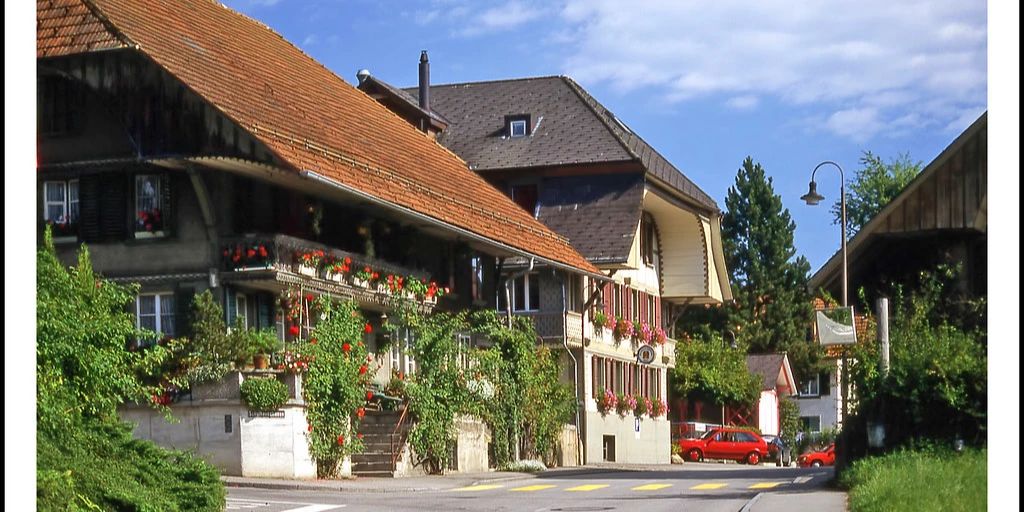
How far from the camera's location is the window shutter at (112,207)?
102 ft

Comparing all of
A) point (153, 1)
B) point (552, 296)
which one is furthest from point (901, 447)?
point (552, 296)

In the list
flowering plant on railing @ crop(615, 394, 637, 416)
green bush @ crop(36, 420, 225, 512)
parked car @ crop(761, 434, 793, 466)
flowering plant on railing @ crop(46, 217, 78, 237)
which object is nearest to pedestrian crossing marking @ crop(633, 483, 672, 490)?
green bush @ crop(36, 420, 225, 512)

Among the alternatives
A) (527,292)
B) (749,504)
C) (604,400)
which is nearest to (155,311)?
(749,504)

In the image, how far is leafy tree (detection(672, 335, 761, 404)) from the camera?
69.0 m

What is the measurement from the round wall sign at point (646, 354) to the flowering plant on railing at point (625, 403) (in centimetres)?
130

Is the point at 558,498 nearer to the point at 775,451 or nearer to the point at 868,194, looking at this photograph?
the point at 868,194

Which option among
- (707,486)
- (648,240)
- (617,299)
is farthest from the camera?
(648,240)

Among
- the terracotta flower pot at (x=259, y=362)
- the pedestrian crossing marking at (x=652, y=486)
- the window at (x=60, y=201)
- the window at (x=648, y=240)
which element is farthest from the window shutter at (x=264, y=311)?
the window at (x=648, y=240)

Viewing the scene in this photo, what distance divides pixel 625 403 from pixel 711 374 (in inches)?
693

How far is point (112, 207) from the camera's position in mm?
31125

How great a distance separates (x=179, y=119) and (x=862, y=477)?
14.9 m

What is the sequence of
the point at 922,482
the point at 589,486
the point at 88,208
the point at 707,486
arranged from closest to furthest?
the point at 922,482 < the point at 707,486 < the point at 589,486 < the point at 88,208

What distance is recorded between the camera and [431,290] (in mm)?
36500

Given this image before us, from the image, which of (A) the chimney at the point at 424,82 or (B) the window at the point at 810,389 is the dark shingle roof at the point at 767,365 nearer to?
(B) the window at the point at 810,389
